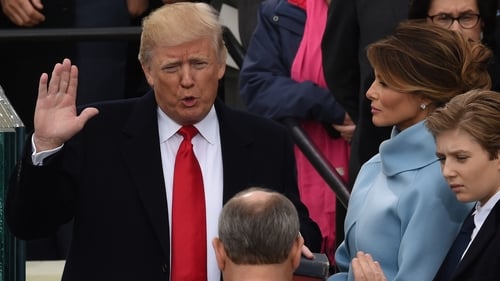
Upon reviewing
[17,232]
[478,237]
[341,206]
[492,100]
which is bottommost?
Result: [341,206]

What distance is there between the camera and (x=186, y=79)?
5309 mm

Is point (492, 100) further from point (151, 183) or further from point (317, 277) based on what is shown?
point (151, 183)

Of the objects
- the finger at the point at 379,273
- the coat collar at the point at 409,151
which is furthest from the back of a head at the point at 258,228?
the coat collar at the point at 409,151

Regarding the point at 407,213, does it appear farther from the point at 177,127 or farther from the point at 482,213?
the point at 177,127

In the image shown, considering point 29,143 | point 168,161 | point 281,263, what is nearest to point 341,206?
point 168,161

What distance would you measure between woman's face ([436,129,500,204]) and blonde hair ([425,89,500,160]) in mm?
18

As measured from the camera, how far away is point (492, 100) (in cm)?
477

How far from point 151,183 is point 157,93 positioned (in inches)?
13.1

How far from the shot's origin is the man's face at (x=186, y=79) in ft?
17.4

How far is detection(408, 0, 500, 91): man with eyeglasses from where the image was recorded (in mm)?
5887

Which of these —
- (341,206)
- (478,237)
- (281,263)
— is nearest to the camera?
(281,263)

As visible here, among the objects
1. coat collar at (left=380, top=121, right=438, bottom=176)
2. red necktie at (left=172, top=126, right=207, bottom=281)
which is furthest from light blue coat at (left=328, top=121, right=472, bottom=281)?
red necktie at (left=172, top=126, right=207, bottom=281)

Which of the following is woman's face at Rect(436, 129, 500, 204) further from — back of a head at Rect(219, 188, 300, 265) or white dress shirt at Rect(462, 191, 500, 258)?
back of a head at Rect(219, 188, 300, 265)

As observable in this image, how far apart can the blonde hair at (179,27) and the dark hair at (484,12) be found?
2.91 ft
